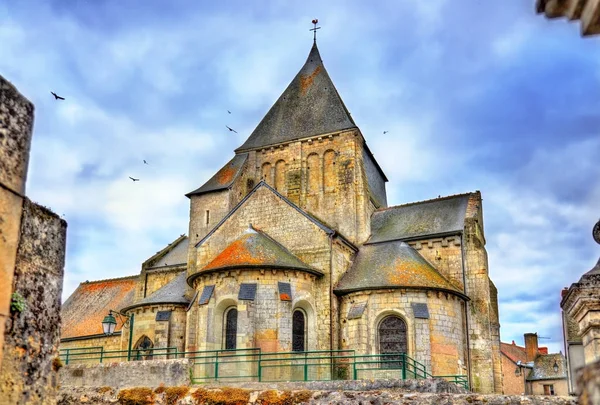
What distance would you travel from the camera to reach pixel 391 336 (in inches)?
973

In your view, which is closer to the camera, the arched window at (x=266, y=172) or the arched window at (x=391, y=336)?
the arched window at (x=391, y=336)

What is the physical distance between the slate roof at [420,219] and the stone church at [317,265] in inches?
3.7

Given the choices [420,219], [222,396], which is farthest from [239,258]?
[420,219]

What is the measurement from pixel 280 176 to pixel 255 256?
9.98 meters

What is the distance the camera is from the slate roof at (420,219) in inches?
1150

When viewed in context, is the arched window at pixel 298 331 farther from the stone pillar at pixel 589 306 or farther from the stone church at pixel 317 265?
the stone pillar at pixel 589 306

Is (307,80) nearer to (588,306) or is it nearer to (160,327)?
(160,327)

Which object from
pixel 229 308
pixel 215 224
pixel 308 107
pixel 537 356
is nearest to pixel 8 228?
pixel 229 308

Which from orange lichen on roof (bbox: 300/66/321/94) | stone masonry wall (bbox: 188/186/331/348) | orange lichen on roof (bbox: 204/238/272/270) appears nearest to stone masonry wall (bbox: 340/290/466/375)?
stone masonry wall (bbox: 188/186/331/348)

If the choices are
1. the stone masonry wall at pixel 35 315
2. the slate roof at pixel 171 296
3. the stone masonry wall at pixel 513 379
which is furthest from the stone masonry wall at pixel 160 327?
the stone masonry wall at pixel 513 379

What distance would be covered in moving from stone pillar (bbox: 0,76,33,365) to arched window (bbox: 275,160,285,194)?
26488 millimetres

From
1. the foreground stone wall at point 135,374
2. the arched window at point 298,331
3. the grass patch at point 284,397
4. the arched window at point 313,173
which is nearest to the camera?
the grass patch at point 284,397

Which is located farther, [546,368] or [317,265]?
[546,368]

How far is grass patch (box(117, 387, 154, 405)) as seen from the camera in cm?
1628
